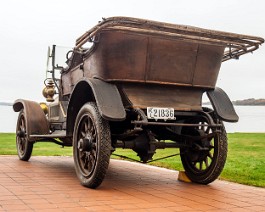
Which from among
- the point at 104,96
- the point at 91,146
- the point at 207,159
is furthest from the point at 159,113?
the point at 207,159

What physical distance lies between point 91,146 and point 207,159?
1.80 meters

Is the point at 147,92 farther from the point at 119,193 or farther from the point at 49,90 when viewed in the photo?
the point at 49,90

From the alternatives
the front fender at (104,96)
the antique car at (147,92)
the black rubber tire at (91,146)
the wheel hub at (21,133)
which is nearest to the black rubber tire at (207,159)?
the antique car at (147,92)

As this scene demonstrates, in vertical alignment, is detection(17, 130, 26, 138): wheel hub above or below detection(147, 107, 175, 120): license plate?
below

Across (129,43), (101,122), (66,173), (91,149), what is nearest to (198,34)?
(129,43)

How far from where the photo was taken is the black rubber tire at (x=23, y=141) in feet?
25.7

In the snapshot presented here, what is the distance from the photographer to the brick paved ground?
168 inches

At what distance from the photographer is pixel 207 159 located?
6094 millimetres

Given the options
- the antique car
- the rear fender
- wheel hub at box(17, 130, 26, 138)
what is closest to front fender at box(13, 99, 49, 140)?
wheel hub at box(17, 130, 26, 138)

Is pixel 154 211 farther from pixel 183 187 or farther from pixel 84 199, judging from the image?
pixel 183 187

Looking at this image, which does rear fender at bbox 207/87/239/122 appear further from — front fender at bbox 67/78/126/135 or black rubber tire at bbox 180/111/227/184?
front fender at bbox 67/78/126/135

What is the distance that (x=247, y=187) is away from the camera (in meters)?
5.86

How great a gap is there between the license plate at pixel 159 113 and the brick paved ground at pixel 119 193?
94cm

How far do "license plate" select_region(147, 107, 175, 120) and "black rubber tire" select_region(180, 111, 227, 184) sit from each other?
30.0 inches
